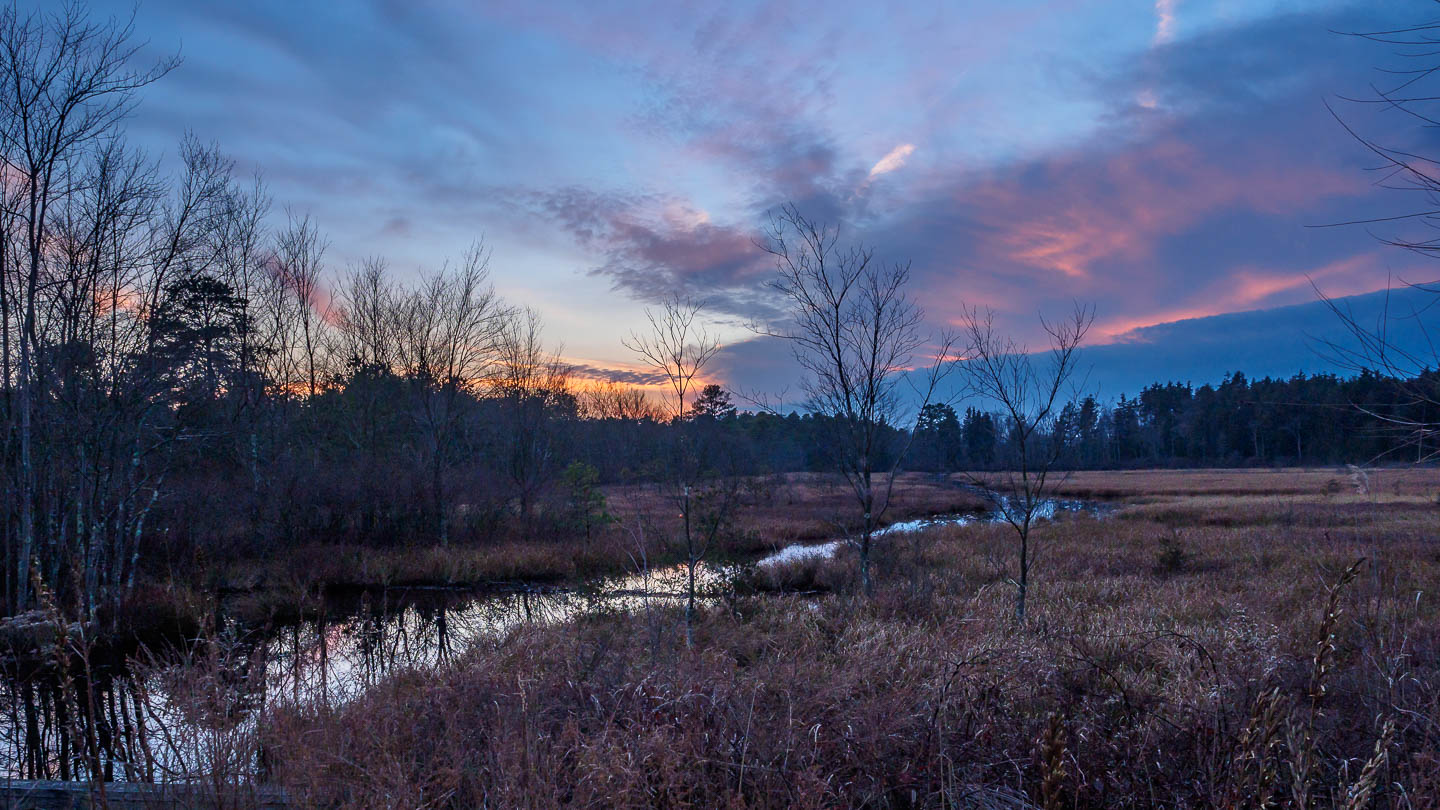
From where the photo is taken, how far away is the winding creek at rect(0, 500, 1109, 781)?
464 centimetres

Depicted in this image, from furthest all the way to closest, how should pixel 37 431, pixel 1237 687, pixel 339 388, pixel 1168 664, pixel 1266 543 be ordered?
pixel 339 388 < pixel 1266 543 < pixel 37 431 < pixel 1168 664 < pixel 1237 687

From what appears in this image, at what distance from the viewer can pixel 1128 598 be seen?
1117cm

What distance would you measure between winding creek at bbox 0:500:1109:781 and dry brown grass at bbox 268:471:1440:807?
0.56 metres

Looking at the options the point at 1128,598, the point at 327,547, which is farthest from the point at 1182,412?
the point at 327,547

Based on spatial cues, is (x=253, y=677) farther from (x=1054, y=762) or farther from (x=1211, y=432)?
(x=1211, y=432)

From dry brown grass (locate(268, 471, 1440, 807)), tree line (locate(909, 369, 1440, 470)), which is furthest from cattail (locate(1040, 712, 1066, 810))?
tree line (locate(909, 369, 1440, 470))

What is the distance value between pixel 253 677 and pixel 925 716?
20.8ft

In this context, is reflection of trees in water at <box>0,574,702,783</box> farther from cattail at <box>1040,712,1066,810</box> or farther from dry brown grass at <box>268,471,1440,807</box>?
cattail at <box>1040,712,1066,810</box>

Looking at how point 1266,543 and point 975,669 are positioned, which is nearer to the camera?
point 975,669

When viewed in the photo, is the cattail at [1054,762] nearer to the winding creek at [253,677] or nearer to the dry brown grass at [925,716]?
the dry brown grass at [925,716]

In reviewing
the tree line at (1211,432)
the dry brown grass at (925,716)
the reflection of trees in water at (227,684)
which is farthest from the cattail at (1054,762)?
the tree line at (1211,432)

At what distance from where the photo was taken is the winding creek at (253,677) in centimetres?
464

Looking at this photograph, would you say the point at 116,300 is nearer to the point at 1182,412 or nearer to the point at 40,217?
the point at 40,217

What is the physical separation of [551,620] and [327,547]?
1011 centimetres
